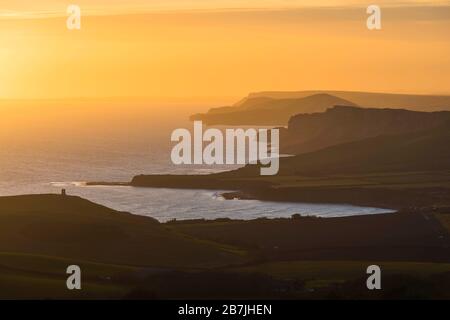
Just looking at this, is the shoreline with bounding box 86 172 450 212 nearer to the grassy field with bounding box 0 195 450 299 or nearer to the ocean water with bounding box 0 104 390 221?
the ocean water with bounding box 0 104 390 221

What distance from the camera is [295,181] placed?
10838 cm

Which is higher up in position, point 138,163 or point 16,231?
point 138,163

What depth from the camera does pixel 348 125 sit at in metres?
162

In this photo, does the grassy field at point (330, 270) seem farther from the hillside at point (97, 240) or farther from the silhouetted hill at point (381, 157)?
the silhouetted hill at point (381, 157)

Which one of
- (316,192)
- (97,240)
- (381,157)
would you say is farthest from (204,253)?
(381,157)

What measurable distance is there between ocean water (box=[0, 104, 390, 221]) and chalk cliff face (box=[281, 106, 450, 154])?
760 inches

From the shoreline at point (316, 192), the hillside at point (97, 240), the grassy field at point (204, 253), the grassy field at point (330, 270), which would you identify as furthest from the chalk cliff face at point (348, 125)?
the grassy field at point (330, 270)

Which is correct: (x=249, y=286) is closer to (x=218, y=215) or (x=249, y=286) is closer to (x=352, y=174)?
(x=218, y=215)

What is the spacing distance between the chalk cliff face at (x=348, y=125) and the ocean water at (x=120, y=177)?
19298 mm

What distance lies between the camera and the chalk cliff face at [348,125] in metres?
152

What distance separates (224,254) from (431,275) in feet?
41.9

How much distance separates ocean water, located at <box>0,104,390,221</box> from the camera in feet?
290

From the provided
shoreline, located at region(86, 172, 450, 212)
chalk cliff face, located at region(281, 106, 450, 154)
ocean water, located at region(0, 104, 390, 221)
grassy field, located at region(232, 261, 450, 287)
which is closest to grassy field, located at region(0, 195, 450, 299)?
grassy field, located at region(232, 261, 450, 287)

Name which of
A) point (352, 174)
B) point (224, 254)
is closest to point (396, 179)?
point (352, 174)
